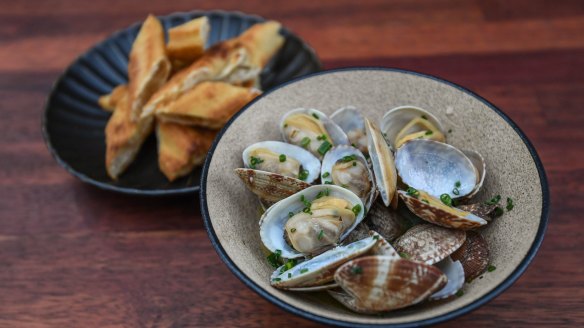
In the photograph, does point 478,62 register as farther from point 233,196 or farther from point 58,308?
point 58,308

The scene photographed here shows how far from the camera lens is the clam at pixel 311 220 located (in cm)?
97

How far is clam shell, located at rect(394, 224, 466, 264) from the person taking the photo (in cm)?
93

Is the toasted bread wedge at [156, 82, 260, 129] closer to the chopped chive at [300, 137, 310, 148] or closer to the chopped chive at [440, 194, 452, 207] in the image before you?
the chopped chive at [300, 137, 310, 148]

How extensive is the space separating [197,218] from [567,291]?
89 cm

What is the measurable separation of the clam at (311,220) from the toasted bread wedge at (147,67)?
662mm

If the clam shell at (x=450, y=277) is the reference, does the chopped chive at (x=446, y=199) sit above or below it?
above

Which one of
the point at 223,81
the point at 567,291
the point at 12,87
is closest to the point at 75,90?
the point at 12,87

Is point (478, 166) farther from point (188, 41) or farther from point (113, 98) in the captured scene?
point (113, 98)

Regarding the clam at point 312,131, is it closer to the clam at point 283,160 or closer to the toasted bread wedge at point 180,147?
the clam at point 283,160

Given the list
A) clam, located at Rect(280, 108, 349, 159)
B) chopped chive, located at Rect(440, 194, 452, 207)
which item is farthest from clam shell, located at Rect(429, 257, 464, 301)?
clam, located at Rect(280, 108, 349, 159)

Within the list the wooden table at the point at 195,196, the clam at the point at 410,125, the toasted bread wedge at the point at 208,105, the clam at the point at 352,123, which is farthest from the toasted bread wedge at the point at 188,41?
the clam at the point at 410,125

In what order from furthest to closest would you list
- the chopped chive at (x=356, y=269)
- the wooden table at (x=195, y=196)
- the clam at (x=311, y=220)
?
the wooden table at (x=195, y=196), the clam at (x=311, y=220), the chopped chive at (x=356, y=269)

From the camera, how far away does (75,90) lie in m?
1.70

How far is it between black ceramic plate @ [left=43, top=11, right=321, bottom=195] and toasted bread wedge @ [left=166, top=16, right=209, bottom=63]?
226 mm
